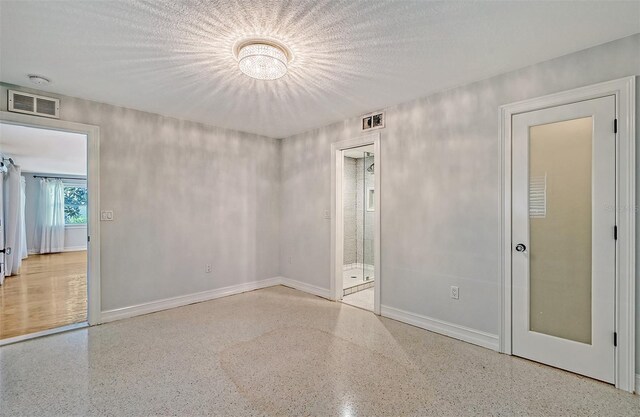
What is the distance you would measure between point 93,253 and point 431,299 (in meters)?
3.72

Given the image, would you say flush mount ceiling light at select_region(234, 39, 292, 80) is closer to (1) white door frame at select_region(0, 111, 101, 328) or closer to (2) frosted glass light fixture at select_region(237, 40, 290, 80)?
(2) frosted glass light fixture at select_region(237, 40, 290, 80)

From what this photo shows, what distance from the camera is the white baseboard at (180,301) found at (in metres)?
3.31

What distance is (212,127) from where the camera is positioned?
4172 millimetres

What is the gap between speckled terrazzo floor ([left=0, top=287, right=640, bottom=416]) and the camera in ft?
6.07

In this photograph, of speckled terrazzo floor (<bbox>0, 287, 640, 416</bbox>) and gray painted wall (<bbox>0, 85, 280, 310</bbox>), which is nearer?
speckled terrazzo floor (<bbox>0, 287, 640, 416</bbox>)

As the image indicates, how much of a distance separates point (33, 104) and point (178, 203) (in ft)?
5.51

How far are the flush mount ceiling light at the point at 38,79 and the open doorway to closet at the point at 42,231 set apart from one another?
0.54 meters

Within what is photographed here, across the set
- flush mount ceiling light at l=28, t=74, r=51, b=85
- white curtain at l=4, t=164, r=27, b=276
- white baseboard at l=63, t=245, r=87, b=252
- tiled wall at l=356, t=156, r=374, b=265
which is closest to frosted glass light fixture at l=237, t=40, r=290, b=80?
flush mount ceiling light at l=28, t=74, r=51, b=85

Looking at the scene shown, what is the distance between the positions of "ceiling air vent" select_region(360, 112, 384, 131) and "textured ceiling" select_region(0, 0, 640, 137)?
425mm

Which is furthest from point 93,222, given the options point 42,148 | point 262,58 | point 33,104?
point 42,148

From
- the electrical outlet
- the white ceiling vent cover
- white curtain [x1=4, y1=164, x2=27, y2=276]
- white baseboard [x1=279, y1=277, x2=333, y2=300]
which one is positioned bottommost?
white baseboard [x1=279, y1=277, x2=333, y2=300]

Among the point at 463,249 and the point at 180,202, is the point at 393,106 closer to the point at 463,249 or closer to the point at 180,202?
the point at 463,249

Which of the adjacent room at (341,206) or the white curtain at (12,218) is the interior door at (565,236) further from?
the white curtain at (12,218)

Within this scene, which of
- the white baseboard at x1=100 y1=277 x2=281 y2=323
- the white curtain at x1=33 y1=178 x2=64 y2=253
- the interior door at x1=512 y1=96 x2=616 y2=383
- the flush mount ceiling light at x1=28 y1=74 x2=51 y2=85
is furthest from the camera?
the white curtain at x1=33 y1=178 x2=64 y2=253
